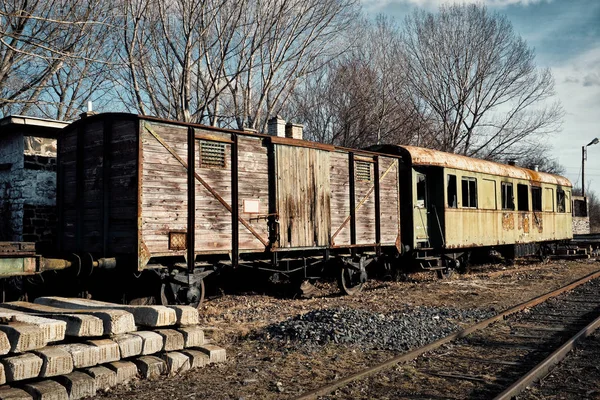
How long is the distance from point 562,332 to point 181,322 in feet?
18.2

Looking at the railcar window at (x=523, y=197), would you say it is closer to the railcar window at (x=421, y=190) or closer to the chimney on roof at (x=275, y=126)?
the railcar window at (x=421, y=190)

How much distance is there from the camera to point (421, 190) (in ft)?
48.8

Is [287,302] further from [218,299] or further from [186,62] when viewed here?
[186,62]

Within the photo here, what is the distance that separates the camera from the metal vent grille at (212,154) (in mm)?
9419

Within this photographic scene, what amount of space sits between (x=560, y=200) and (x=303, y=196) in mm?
15787

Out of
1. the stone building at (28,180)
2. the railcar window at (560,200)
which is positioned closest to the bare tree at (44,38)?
the stone building at (28,180)

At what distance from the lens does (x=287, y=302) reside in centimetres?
1117

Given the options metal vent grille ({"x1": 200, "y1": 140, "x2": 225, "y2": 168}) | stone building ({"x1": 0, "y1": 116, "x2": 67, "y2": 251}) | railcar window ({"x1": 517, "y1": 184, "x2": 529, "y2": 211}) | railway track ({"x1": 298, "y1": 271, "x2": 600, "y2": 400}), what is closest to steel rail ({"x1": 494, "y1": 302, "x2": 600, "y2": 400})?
railway track ({"x1": 298, "y1": 271, "x2": 600, "y2": 400})

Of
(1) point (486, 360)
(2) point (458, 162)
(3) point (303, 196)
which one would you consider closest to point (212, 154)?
(3) point (303, 196)

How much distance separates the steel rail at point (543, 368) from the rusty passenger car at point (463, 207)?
6997 mm

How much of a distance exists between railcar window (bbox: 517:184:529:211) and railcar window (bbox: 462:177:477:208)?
3.83 metres

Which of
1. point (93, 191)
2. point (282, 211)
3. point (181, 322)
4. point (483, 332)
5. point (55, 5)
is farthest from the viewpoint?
point (55, 5)

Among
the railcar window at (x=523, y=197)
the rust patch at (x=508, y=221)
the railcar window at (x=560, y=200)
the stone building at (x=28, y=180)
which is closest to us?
the stone building at (x=28, y=180)

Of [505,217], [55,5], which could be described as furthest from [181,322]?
[505,217]
